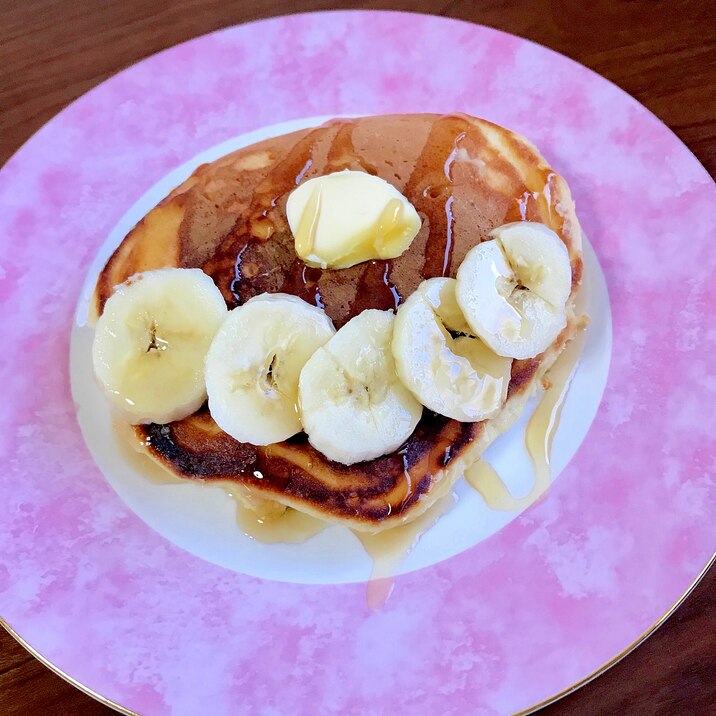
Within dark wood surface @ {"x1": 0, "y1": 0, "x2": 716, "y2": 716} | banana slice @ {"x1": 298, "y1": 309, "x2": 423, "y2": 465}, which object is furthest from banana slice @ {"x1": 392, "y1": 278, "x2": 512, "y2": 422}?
dark wood surface @ {"x1": 0, "y1": 0, "x2": 716, "y2": 716}

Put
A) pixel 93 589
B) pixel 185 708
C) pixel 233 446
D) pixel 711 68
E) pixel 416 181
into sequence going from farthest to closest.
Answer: pixel 711 68
pixel 416 181
pixel 233 446
pixel 93 589
pixel 185 708

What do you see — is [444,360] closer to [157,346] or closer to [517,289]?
[517,289]

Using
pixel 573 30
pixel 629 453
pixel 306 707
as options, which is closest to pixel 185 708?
pixel 306 707

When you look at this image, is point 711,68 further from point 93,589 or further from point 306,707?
point 93,589

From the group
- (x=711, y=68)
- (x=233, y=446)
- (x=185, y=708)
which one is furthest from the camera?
(x=711, y=68)

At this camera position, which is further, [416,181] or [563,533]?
[416,181]
